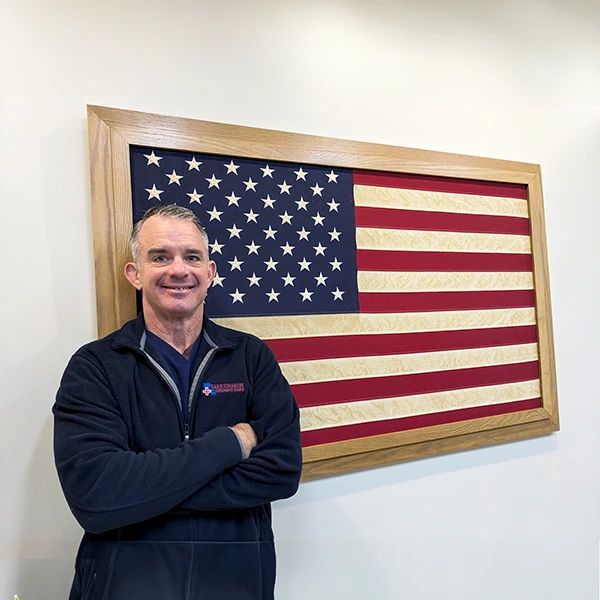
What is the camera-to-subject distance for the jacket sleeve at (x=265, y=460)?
3.96 feet

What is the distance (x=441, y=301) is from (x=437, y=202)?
35 cm

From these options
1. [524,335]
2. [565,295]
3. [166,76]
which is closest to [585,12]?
[565,295]

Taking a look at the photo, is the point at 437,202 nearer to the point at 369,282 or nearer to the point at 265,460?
the point at 369,282

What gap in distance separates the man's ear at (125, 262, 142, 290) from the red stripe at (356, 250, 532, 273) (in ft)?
2.34

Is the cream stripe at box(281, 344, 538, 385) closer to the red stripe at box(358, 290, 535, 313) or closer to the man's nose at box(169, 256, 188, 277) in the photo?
the red stripe at box(358, 290, 535, 313)

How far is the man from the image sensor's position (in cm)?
114

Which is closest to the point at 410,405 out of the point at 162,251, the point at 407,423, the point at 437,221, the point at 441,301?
the point at 407,423

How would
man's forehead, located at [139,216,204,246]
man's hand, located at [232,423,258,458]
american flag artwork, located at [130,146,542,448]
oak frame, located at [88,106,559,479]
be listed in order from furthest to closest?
1. american flag artwork, located at [130,146,542,448]
2. oak frame, located at [88,106,559,479]
3. man's forehead, located at [139,216,204,246]
4. man's hand, located at [232,423,258,458]

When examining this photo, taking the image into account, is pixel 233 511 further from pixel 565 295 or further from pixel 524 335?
pixel 565 295

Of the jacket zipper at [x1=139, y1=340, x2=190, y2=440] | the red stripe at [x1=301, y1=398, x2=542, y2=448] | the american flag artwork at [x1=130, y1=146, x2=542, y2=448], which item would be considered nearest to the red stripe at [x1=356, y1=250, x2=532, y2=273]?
the american flag artwork at [x1=130, y1=146, x2=542, y2=448]

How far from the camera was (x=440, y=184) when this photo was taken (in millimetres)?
2002

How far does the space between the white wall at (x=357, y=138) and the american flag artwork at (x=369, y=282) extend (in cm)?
17

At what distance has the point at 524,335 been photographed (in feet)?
7.02

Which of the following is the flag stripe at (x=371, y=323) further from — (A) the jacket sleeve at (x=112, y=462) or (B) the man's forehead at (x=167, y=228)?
(A) the jacket sleeve at (x=112, y=462)
